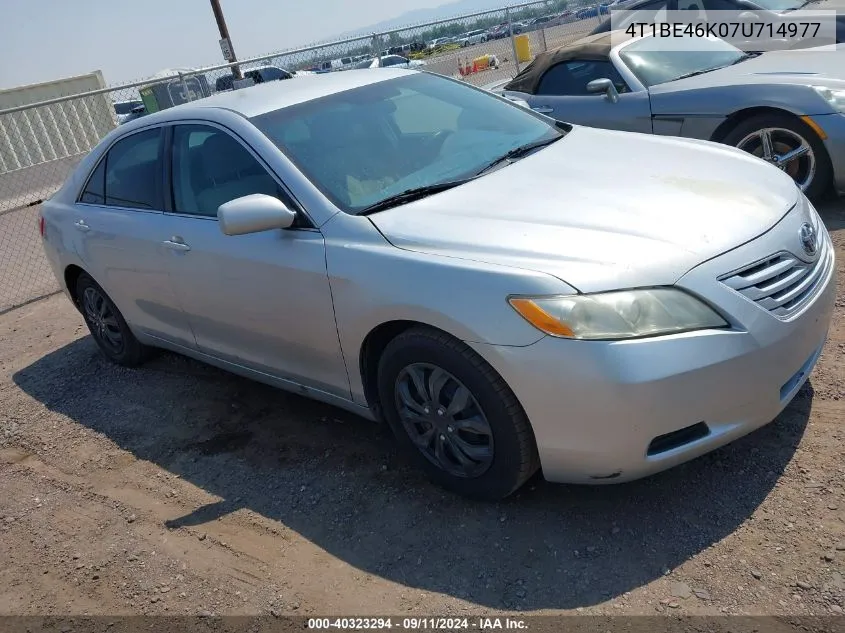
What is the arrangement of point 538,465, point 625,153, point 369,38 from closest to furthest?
point 538,465 < point 625,153 < point 369,38

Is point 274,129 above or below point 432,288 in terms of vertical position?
above

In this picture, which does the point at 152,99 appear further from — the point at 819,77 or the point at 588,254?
the point at 588,254

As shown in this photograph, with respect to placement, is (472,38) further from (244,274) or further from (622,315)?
(622,315)

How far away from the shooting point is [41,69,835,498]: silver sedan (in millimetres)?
2580

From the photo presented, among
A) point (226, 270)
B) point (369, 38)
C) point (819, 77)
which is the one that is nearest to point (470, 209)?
point (226, 270)

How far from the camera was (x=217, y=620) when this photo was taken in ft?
9.30

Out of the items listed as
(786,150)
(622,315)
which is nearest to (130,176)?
(622,315)

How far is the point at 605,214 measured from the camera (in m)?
2.94

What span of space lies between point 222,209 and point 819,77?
4634mm

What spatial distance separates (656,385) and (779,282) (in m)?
0.69

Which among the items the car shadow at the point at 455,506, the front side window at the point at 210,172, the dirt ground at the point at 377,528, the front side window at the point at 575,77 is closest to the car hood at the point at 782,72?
the front side window at the point at 575,77

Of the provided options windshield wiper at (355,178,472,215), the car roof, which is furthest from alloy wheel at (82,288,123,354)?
windshield wiper at (355,178,472,215)

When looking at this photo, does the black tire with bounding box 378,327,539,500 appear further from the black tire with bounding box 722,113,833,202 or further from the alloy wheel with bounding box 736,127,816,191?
the black tire with bounding box 722,113,833,202

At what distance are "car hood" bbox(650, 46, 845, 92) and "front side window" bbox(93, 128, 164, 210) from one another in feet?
13.6
